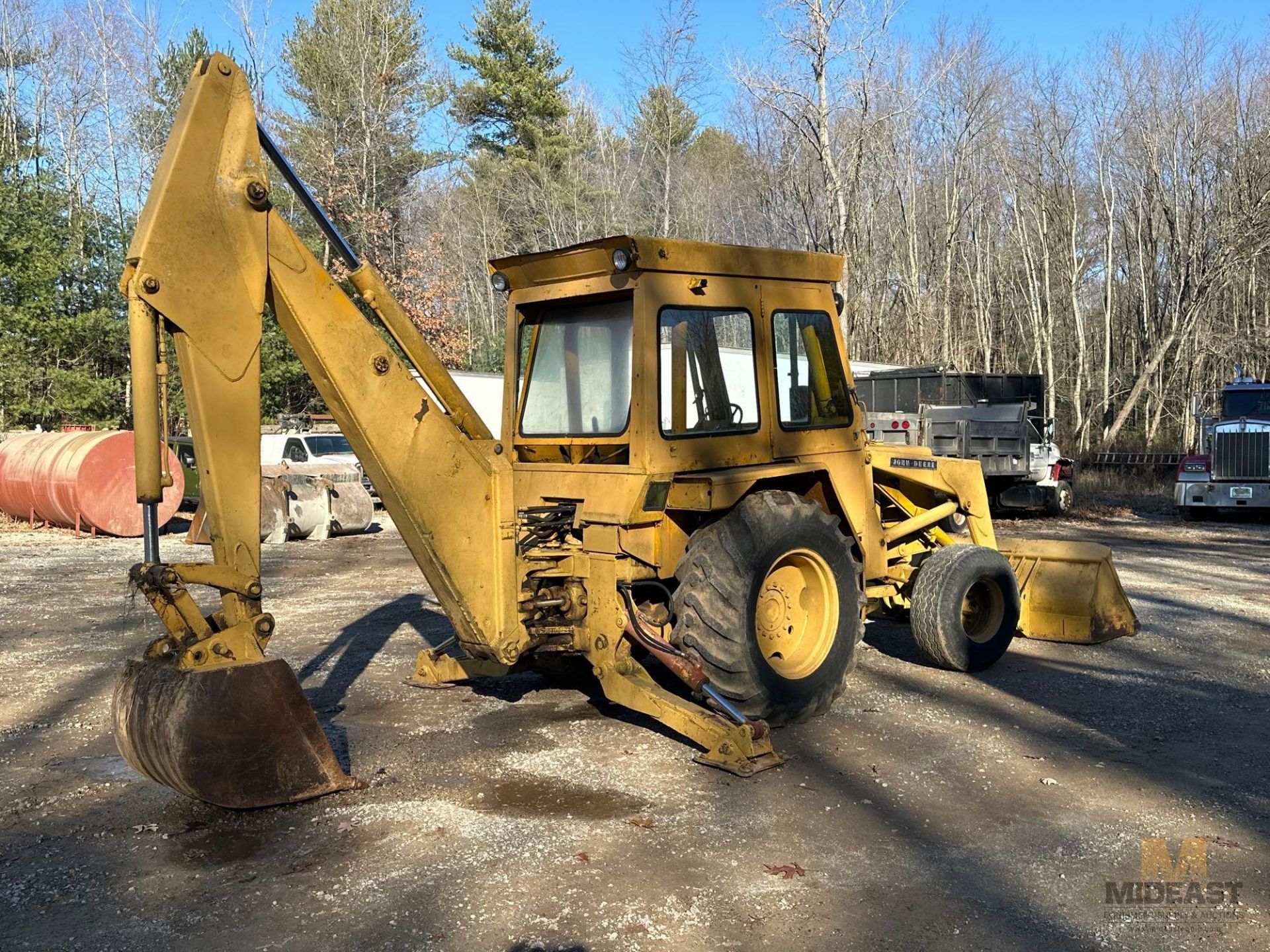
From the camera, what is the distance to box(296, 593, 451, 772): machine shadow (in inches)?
251

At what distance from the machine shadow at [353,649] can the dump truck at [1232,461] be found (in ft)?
45.3

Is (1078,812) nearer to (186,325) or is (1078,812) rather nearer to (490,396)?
(186,325)

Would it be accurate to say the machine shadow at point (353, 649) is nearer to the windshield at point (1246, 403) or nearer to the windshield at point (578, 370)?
the windshield at point (578, 370)

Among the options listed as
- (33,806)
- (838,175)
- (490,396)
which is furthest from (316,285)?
(838,175)

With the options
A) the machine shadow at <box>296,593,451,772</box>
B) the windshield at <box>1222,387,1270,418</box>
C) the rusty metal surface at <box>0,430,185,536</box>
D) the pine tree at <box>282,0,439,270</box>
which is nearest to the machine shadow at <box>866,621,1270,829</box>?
the machine shadow at <box>296,593,451,772</box>

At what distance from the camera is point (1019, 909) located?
3904 millimetres

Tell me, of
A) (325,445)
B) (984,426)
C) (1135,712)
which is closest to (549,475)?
(1135,712)

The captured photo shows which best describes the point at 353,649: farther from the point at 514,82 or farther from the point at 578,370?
the point at 514,82

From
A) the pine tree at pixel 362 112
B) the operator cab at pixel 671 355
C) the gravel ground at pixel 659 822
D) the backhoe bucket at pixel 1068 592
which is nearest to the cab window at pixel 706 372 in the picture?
the operator cab at pixel 671 355

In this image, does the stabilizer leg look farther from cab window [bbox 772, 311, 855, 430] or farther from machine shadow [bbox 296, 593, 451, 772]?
cab window [bbox 772, 311, 855, 430]

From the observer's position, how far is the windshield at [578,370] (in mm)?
5863

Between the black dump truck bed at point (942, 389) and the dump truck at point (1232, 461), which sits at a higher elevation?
the black dump truck bed at point (942, 389)

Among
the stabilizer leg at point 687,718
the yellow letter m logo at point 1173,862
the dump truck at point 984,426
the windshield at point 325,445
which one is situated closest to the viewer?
the yellow letter m logo at point 1173,862

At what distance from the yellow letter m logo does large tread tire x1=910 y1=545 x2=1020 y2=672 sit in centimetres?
268
